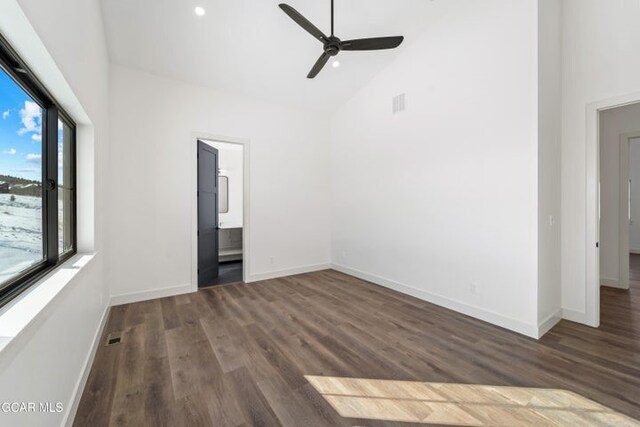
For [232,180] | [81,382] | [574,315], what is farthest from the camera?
[232,180]

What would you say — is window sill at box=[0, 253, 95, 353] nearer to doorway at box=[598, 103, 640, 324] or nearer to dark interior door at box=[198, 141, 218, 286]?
dark interior door at box=[198, 141, 218, 286]

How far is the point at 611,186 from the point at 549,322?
9.19 feet

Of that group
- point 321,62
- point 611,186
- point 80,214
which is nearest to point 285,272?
point 80,214

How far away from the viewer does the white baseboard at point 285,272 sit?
4.63 metres

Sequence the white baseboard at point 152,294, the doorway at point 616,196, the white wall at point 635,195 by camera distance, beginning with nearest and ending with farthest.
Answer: the white baseboard at point 152,294 → the doorway at point 616,196 → the white wall at point 635,195

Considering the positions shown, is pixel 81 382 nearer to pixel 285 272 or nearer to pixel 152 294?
pixel 152 294

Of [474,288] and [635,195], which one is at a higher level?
[635,195]

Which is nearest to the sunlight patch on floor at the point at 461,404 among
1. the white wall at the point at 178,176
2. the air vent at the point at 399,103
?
the white wall at the point at 178,176

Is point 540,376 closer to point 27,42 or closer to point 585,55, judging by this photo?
point 585,55

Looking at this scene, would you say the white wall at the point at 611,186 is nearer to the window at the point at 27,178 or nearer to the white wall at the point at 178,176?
the white wall at the point at 178,176

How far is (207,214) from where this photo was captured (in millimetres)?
4469

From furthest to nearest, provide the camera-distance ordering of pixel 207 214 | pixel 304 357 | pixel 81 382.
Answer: pixel 207 214, pixel 304 357, pixel 81 382

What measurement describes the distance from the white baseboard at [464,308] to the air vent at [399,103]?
2.61 metres

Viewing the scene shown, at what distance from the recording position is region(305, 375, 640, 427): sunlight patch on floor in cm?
166
